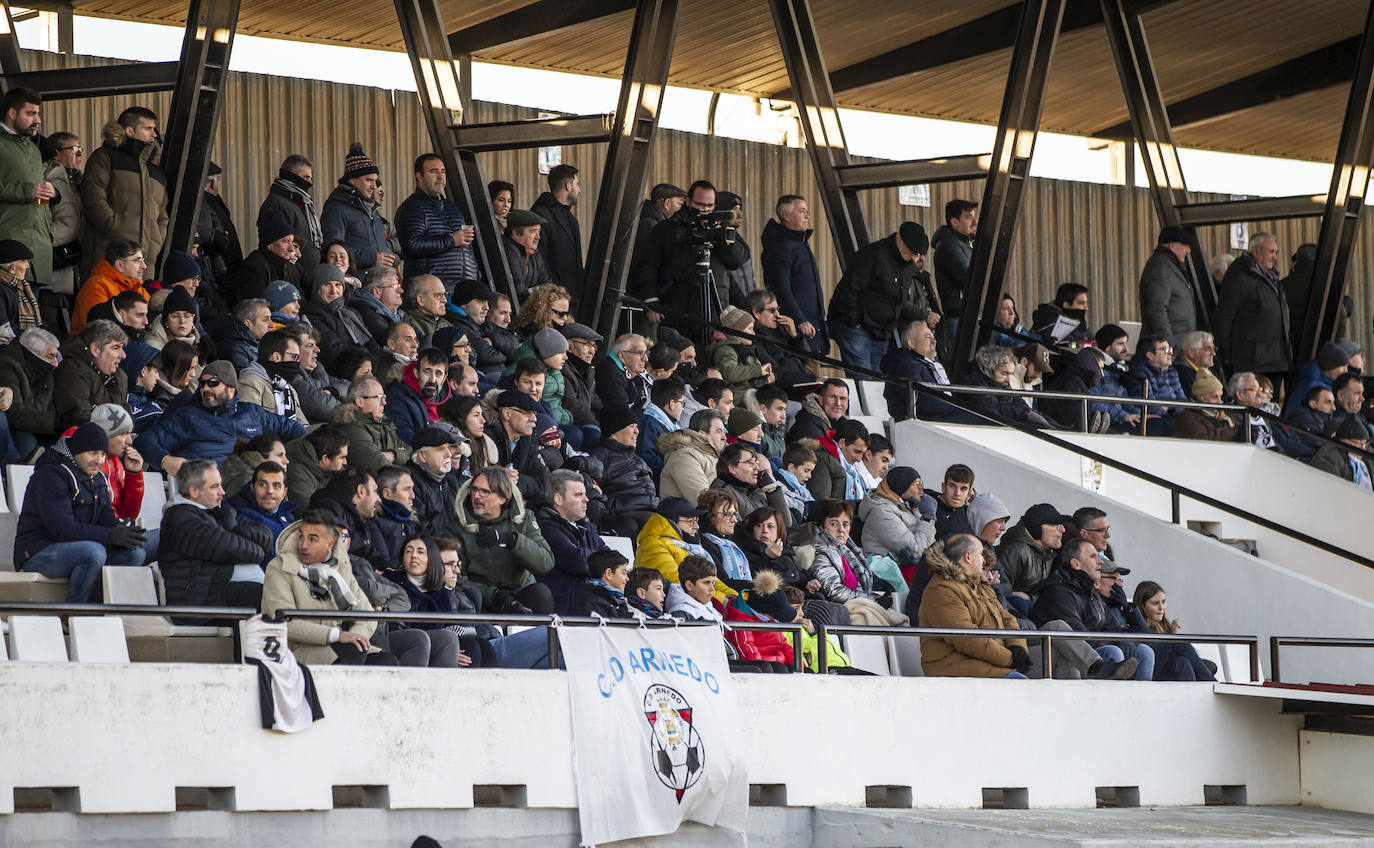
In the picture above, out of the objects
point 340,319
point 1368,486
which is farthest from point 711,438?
point 1368,486

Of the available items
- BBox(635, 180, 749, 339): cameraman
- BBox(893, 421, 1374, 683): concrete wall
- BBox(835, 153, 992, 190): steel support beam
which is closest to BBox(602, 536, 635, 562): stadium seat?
BBox(893, 421, 1374, 683): concrete wall

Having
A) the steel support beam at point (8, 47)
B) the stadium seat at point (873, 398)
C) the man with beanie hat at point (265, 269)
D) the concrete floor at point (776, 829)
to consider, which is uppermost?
the steel support beam at point (8, 47)

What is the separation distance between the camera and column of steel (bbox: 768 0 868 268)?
1719 centimetres

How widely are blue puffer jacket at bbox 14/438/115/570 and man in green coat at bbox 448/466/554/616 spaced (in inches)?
63.9

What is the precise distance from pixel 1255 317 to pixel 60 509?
1161 centimetres

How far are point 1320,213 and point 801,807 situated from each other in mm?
10999

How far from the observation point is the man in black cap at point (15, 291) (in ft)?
34.3

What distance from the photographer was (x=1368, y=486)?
1470 centimetres

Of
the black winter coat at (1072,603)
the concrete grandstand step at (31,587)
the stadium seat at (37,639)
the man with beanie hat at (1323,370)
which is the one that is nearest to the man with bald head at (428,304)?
the black winter coat at (1072,603)

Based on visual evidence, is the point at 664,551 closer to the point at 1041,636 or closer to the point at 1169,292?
the point at 1041,636

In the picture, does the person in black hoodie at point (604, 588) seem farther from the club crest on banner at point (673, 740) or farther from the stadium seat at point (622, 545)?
the stadium seat at point (622, 545)

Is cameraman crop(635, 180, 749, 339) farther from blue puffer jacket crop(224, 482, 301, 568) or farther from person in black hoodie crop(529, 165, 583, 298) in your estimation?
blue puffer jacket crop(224, 482, 301, 568)

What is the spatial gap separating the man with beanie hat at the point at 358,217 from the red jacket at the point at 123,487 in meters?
4.50

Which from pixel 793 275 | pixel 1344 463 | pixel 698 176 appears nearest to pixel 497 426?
pixel 793 275
